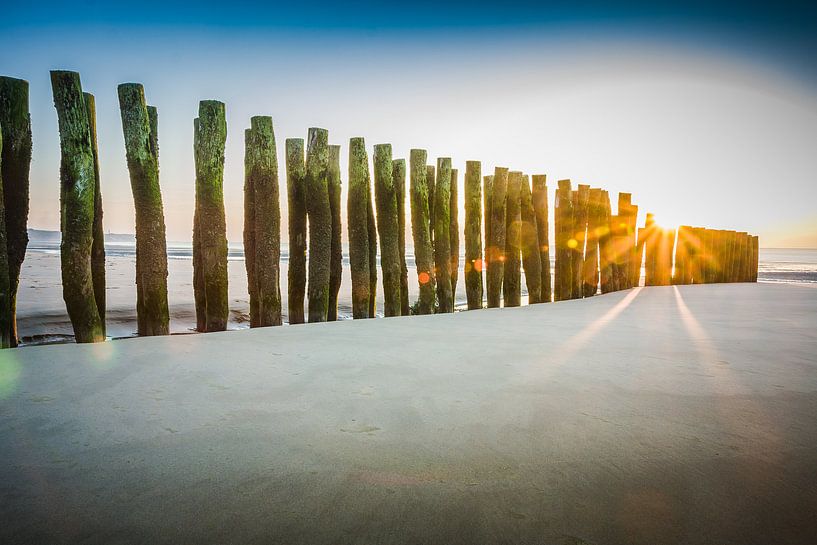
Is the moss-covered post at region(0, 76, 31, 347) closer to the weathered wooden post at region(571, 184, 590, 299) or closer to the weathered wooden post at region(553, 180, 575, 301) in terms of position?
the weathered wooden post at region(553, 180, 575, 301)

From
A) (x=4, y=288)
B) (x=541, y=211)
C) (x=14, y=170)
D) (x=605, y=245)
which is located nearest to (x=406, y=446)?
(x=4, y=288)

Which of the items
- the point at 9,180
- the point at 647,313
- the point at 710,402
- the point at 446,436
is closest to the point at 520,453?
the point at 446,436

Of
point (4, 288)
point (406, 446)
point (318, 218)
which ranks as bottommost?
point (406, 446)

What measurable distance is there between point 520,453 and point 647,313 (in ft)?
13.4

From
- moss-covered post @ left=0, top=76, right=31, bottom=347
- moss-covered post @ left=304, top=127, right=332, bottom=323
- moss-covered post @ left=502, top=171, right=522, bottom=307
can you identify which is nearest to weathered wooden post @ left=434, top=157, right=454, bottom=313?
moss-covered post @ left=502, top=171, right=522, bottom=307

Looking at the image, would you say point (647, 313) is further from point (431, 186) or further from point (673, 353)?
point (431, 186)

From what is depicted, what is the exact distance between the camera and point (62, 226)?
310 centimetres

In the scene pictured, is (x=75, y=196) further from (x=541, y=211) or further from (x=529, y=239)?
(x=541, y=211)

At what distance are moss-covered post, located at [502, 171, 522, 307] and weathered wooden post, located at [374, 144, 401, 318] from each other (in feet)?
5.25

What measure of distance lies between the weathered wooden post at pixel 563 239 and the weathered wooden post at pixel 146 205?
16.2 feet

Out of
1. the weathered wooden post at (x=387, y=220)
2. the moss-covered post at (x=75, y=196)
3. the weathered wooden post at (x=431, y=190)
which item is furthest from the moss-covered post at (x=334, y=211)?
the moss-covered post at (x=75, y=196)

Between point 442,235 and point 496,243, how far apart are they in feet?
2.51

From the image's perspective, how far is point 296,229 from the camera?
424 cm

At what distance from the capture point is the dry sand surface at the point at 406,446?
1020mm
